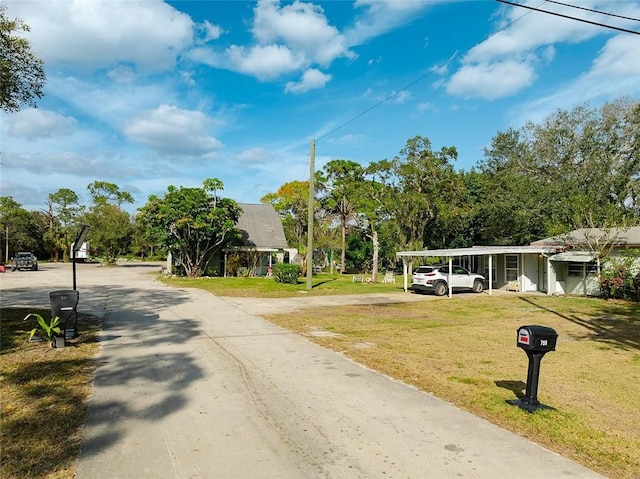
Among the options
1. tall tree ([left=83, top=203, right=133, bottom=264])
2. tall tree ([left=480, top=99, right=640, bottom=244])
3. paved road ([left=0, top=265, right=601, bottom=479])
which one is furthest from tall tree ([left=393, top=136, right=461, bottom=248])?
A: tall tree ([left=83, top=203, right=133, bottom=264])

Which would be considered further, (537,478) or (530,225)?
(530,225)

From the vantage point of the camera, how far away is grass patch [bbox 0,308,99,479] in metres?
3.83

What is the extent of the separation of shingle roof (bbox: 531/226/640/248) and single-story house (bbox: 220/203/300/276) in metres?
19.0

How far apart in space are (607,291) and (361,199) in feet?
60.7

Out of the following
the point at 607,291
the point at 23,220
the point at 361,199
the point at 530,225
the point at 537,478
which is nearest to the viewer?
the point at 537,478

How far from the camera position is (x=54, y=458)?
3881 millimetres

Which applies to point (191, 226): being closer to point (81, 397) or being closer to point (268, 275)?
point (268, 275)

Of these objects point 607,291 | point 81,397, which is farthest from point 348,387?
point 607,291

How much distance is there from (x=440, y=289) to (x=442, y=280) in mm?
462

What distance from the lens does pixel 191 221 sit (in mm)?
28234

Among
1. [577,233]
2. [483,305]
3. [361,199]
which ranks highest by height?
[361,199]

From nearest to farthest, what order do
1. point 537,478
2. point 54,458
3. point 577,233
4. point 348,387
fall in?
point 537,478
point 54,458
point 348,387
point 577,233

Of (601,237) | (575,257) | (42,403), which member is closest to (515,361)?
(42,403)

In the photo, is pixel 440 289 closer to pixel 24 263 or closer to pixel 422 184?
pixel 422 184
